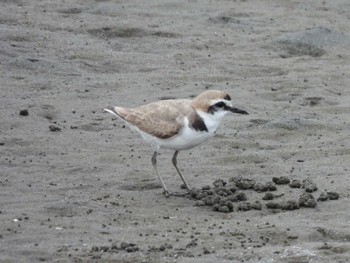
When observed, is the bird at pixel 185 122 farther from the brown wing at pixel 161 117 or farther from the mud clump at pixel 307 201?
the mud clump at pixel 307 201

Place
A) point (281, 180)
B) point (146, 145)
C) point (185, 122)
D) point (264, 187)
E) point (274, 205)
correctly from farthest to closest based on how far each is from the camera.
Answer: point (146, 145)
point (281, 180)
point (264, 187)
point (185, 122)
point (274, 205)

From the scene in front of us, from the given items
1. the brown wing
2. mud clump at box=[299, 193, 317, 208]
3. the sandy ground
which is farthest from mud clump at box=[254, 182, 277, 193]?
the brown wing

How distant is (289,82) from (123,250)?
5.57 meters

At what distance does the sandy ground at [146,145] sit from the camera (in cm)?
838

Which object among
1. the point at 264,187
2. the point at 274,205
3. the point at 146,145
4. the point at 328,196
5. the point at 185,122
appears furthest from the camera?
the point at 146,145

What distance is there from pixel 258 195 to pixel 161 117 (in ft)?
3.57

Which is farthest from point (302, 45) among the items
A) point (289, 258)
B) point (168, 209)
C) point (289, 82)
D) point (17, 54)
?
point (289, 258)

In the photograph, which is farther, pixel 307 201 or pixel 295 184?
pixel 295 184

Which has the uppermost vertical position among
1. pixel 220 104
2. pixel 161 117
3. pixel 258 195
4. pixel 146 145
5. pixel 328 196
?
pixel 220 104

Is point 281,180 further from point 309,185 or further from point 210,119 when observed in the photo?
point 210,119

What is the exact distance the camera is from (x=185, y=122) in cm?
958

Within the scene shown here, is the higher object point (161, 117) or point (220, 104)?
point (220, 104)

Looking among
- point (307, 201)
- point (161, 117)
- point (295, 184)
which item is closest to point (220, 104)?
point (161, 117)

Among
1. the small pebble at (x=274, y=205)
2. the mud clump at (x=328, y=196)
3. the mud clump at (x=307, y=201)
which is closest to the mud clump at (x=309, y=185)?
the mud clump at (x=328, y=196)
